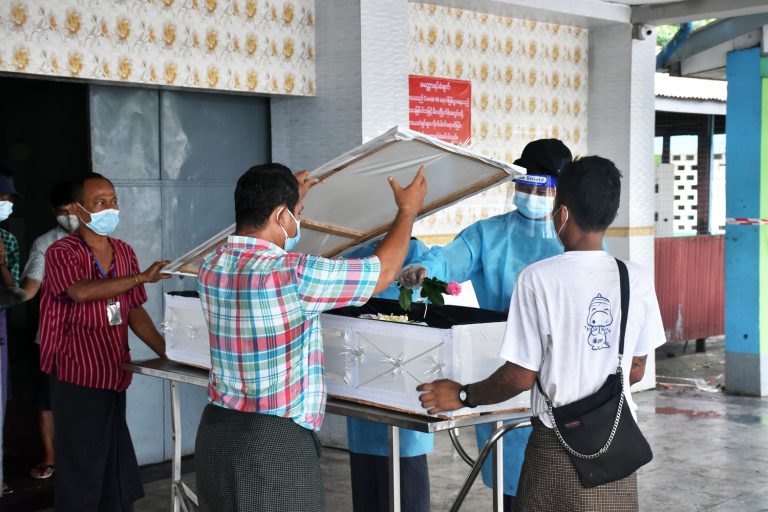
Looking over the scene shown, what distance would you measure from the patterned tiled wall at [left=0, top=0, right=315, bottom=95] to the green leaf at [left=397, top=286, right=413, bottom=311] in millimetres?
2562

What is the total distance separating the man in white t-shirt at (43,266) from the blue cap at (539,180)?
2513 mm

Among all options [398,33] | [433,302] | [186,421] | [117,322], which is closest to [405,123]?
[398,33]

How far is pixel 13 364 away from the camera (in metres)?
9.09

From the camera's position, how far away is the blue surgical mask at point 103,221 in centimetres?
400

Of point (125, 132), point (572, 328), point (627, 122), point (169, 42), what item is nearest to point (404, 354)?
point (572, 328)

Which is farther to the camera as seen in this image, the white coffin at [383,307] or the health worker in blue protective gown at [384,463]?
the health worker in blue protective gown at [384,463]

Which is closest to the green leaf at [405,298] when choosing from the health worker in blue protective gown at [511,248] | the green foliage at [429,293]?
the green foliage at [429,293]

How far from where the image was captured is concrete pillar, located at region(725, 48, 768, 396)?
25.4 feet

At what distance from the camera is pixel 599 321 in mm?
2520

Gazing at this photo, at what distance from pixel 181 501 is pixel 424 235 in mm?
3127

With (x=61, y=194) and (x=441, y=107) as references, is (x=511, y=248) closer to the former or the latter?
(x=61, y=194)

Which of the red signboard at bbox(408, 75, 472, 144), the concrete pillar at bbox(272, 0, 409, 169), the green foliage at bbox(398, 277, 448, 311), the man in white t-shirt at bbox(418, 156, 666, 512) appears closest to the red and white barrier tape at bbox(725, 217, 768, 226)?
the red signboard at bbox(408, 75, 472, 144)

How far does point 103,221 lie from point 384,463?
1.46 m

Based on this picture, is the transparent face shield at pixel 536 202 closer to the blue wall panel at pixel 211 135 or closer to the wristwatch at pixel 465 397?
the wristwatch at pixel 465 397
